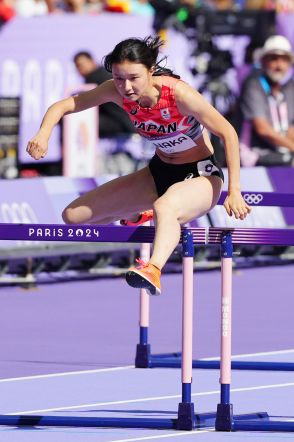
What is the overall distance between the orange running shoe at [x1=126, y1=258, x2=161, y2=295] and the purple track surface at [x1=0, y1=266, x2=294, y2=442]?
90 cm

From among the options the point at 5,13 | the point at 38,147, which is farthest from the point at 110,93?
the point at 5,13

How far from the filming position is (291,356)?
12273 millimetres

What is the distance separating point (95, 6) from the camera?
22.0 meters

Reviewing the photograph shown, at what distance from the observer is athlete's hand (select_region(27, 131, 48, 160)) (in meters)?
9.10

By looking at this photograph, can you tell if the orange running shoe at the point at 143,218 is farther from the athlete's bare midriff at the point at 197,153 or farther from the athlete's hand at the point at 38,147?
the athlete's hand at the point at 38,147

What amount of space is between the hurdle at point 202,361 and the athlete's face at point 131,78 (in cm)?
183

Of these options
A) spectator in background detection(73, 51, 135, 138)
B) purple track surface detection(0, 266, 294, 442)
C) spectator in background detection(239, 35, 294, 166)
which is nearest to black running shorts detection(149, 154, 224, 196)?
purple track surface detection(0, 266, 294, 442)

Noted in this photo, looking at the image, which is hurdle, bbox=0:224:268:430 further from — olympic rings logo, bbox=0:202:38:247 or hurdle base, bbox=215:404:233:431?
olympic rings logo, bbox=0:202:38:247

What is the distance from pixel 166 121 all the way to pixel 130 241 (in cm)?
79

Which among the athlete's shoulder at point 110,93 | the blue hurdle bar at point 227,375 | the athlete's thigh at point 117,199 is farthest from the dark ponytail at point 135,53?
the blue hurdle bar at point 227,375

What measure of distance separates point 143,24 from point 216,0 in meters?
3.48

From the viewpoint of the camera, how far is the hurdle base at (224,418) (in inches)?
358

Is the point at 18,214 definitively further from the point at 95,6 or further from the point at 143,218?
the point at 95,6

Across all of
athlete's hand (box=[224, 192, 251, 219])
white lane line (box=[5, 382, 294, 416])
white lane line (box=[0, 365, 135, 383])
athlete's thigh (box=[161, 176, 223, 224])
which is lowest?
white lane line (box=[5, 382, 294, 416])
